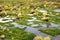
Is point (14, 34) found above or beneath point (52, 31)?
above

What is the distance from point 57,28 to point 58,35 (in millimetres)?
1131

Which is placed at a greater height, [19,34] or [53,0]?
[19,34]

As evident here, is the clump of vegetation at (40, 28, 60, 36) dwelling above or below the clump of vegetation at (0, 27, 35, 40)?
below

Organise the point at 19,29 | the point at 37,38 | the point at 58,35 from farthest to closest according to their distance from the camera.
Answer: the point at 19,29 < the point at 58,35 < the point at 37,38

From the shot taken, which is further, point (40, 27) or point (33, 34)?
point (40, 27)

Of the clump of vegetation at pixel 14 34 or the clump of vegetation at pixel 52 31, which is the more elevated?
the clump of vegetation at pixel 14 34

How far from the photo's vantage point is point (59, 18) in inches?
476

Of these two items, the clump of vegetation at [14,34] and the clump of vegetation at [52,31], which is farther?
the clump of vegetation at [52,31]

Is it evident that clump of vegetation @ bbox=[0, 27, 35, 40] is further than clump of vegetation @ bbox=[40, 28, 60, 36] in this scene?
No

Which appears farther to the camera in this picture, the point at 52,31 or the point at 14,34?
the point at 52,31

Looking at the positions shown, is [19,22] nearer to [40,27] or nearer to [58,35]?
[40,27]

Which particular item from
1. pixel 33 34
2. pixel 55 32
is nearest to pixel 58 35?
pixel 55 32

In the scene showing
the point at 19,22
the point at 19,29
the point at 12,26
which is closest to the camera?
the point at 19,29

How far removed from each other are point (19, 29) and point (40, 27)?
1.05 meters
